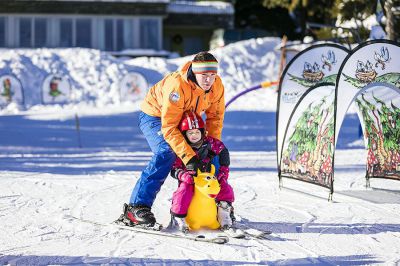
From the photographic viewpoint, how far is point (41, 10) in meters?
28.6

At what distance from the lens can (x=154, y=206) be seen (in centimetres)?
704

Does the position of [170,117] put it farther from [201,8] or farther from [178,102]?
[201,8]

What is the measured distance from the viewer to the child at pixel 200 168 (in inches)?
215

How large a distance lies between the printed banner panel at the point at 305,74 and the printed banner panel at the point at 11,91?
15.2m

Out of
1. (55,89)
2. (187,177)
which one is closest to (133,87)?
(55,89)

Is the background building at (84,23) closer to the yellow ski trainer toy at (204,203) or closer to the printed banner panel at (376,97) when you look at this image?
the printed banner panel at (376,97)

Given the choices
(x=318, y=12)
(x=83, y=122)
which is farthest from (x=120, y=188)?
(x=318, y=12)

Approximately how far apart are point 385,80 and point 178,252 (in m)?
3.70

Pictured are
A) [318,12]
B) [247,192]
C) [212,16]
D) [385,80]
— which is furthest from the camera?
[318,12]

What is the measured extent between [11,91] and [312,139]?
16.2 metres

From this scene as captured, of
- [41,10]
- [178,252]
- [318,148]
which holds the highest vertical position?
[41,10]

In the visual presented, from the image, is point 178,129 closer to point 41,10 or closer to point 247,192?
point 247,192

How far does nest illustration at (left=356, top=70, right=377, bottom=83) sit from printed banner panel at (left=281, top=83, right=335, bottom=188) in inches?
18.5

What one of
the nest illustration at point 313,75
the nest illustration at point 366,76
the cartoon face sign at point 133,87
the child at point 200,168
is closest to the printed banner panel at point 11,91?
the cartoon face sign at point 133,87
